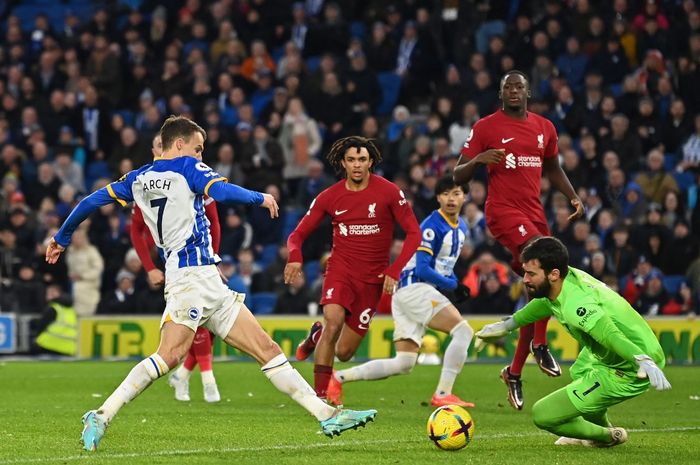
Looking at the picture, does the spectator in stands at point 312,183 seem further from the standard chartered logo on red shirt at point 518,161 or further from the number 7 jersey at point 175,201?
the number 7 jersey at point 175,201

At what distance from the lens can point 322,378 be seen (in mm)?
12344

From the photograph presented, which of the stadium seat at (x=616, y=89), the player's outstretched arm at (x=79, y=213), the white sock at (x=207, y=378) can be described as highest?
the stadium seat at (x=616, y=89)

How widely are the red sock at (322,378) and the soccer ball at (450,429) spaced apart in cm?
303

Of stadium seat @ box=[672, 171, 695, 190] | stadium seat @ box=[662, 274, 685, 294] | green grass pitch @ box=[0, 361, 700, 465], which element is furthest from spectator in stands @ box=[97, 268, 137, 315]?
stadium seat @ box=[672, 171, 695, 190]

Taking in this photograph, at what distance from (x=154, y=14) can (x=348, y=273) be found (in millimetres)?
16234

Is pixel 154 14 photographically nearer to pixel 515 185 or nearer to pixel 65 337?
pixel 65 337

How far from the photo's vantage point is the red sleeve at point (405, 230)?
39.1ft

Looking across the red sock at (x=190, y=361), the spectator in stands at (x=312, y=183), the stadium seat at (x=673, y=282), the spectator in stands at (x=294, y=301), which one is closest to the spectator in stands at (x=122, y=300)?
the spectator in stands at (x=294, y=301)

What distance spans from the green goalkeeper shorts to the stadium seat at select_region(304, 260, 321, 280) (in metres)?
12.7

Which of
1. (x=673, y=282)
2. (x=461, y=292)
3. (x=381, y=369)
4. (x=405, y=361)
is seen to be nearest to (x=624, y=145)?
(x=673, y=282)

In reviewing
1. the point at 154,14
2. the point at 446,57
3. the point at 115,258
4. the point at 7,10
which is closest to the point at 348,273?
the point at 115,258

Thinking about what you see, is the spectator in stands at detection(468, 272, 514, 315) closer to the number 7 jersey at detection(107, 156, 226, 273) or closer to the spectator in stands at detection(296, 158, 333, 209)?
the spectator in stands at detection(296, 158, 333, 209)

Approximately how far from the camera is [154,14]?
2730cm

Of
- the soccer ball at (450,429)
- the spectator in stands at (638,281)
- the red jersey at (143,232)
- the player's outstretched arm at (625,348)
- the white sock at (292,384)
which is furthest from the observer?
the spectator in stands at (638,281)
